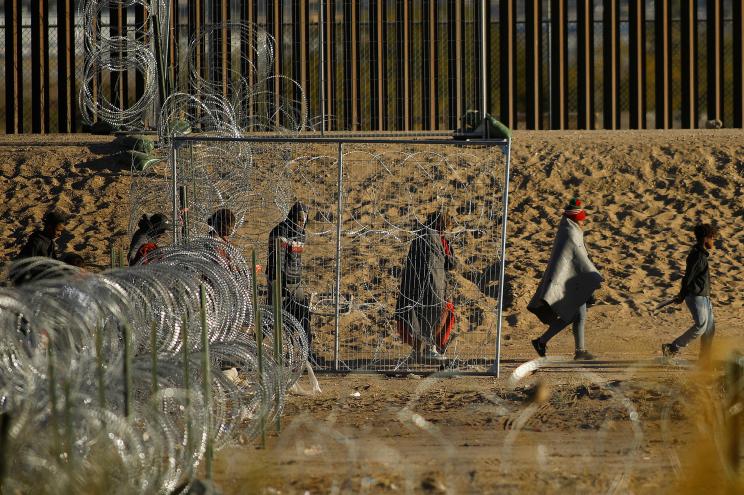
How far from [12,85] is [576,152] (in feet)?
36.4

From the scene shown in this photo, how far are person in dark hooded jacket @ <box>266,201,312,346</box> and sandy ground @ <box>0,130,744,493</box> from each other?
2.39 feet

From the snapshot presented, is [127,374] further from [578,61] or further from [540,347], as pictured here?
[578,61]

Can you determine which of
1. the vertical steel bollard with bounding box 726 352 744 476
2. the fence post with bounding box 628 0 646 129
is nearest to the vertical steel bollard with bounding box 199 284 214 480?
the vertical steel bollard with bounding box 726 352 744 476

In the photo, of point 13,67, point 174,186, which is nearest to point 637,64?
point 13,67

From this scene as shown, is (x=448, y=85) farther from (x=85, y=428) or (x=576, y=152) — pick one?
(x=85, y=428)

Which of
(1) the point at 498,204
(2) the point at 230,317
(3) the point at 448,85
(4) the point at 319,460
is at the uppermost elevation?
(3) the point at 448,85

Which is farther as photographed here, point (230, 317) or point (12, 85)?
point (12, 85)

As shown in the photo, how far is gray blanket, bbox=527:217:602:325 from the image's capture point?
13.3 m

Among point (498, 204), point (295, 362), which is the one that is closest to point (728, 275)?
point (498, 204)

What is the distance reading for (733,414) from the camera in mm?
6824

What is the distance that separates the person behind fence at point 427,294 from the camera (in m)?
12.7

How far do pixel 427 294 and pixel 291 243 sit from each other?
55.0 inches

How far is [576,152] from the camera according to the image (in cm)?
2169

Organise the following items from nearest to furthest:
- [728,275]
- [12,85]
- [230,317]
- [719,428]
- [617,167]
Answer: [719,428] → [230,317] → [728,275] → [617,167] → [12,85]
